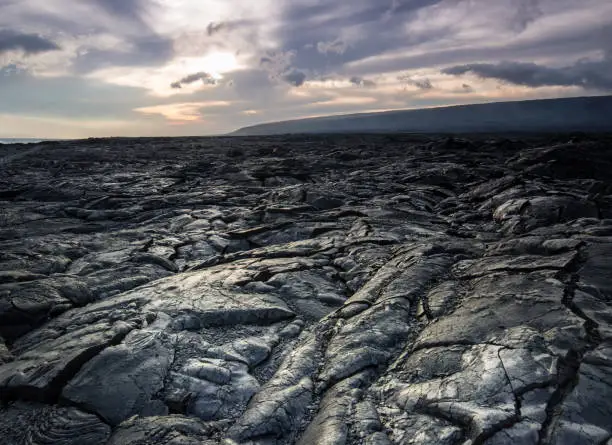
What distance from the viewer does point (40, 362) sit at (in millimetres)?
4656

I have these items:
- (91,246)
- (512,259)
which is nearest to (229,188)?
(91,246)

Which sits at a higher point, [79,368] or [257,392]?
[79,368]

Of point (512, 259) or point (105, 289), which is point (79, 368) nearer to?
point (105, 289)

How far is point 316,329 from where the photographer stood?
216 inches

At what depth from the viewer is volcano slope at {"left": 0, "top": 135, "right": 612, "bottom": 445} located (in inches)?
144

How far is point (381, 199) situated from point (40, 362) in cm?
1064

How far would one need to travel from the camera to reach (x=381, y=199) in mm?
13555

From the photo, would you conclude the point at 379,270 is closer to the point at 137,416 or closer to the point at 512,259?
the point at 512,259

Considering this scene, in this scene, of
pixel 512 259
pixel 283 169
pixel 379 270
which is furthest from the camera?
pixel 283 169

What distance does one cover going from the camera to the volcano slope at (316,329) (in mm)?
3652

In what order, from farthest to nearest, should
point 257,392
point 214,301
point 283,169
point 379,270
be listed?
1. point 283,169
2. point 379,270
3. point 214,301
4. point 257,392

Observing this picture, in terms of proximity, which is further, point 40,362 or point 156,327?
point 156,327

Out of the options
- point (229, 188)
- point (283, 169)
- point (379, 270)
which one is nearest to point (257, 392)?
point (379, 270)

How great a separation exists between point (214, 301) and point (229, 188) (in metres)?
11.3
